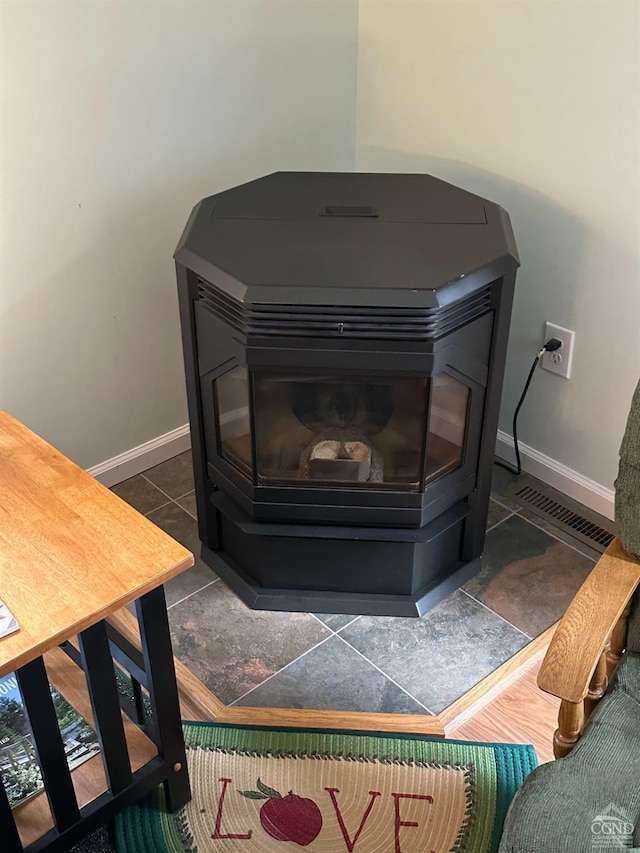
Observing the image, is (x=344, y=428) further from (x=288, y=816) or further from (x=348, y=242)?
(x=288, y=816)

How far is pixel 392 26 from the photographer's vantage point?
82.0 inches

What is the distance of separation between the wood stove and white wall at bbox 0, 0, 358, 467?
26 centimetres

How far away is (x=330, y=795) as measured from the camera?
147 centimetres

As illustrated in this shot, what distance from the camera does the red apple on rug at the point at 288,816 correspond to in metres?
1.41

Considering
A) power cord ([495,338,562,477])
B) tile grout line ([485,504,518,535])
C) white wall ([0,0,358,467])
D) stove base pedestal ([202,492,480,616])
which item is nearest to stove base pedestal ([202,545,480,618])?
stove base pedestal ([202,492,480,616])

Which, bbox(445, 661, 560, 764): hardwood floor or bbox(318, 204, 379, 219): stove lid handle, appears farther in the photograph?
bbox(318, 204, 379, 219): stove lid handle

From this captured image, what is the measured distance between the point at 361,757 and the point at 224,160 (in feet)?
4.63

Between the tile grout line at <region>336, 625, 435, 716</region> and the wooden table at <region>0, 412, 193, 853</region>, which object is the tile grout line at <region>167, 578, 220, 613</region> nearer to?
the tile grout line at <region>336, 625, 435, 716</region>

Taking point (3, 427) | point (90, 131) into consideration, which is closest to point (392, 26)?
point (90, 131)

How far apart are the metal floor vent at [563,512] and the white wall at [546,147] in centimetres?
9

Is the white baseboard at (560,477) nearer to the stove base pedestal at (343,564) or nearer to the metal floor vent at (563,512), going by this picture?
the metal floor vent at (563,512)

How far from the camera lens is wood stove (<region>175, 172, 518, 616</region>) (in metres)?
1.49

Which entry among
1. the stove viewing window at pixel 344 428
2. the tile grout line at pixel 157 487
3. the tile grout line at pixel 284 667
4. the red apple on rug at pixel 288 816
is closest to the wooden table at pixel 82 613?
the red apple on rug at pixel 288 816

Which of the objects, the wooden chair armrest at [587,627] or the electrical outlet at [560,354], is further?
the electrical outlet at [560,354]
